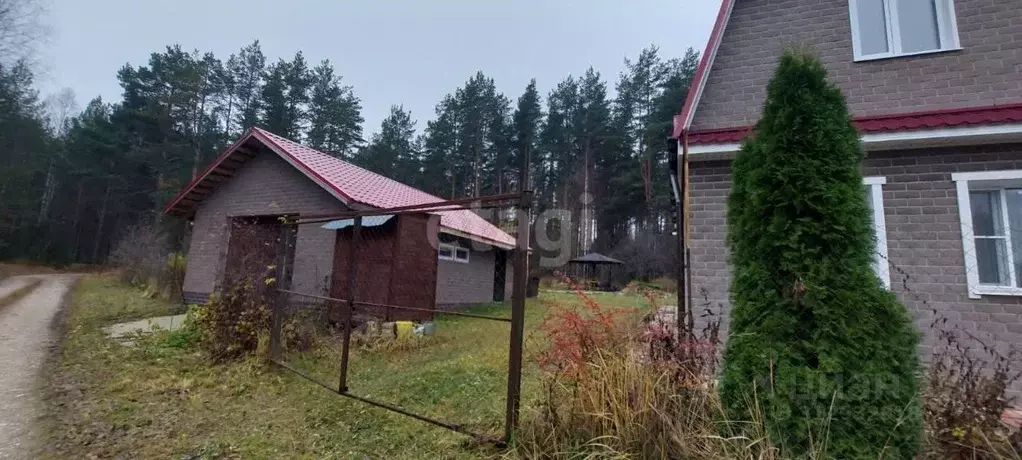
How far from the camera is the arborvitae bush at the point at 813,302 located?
7.79 ft

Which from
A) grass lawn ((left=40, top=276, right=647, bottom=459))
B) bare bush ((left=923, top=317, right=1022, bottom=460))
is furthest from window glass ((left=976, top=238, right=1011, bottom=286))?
grass lawn ((left=40, top=276, right=647, bottom=459))

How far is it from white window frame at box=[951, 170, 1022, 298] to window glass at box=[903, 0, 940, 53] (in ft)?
5.94

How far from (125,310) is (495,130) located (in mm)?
26016

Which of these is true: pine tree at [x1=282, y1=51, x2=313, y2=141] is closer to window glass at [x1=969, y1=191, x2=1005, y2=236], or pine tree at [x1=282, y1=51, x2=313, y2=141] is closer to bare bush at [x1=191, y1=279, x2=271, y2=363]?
bare bush at [x1=191, y1=279, x2=271, y2=363]

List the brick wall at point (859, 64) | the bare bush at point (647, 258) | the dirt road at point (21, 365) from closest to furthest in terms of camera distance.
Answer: the dirt road at point (21, 365) → the brick wall at point (859, 64) → the bare bush at point (647, 258)

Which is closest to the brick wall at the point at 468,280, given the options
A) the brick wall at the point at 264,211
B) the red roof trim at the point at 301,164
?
the brick wall at the point at 264,211

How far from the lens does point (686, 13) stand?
9.91 meters

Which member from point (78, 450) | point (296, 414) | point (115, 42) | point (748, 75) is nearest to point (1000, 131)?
point (748, 75)

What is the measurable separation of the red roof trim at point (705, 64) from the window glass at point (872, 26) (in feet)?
5.19

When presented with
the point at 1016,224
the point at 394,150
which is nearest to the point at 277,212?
the point at 1016,224

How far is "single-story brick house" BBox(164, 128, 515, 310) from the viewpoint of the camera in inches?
380

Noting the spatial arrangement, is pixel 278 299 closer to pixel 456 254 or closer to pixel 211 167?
pixel 456 254

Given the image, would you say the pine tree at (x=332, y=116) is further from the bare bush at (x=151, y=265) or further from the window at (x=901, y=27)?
the window at (x=901, y=27)

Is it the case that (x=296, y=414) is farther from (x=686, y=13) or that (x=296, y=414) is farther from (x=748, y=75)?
(x=686, y=13)
